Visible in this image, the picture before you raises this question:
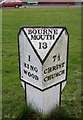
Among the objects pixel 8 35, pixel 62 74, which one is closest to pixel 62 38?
pixel 62 74

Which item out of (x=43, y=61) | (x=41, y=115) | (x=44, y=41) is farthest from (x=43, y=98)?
(x=44, y=41)

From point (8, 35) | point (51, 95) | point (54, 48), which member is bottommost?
point (8, 35)

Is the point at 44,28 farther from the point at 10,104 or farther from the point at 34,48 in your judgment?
the point at 10,104

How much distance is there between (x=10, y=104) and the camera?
4.57m

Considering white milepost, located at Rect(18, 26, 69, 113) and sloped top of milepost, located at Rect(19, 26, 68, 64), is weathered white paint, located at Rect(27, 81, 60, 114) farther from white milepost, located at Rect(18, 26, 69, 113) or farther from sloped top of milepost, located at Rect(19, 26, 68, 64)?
sloped top of milepost, located at Rect(19, 26, 68, 64)

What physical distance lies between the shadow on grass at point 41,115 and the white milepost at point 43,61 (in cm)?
8

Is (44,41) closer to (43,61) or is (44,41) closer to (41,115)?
(43,61)

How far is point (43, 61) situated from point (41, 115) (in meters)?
0.69

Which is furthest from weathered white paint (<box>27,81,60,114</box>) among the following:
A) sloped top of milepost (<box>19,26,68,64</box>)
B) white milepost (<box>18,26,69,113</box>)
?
sloped top of milepost (<box>19,26,68,64</box>)

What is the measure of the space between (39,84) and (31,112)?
1.54 ft

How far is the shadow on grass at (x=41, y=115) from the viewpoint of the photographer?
3952 millimetres

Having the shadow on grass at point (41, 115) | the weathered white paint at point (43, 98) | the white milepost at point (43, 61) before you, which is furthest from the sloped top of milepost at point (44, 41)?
the shadow on grass at point (41, 115)

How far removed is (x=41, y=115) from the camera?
3.94 metres

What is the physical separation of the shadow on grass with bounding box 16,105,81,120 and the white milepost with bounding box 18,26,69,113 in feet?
0.26
